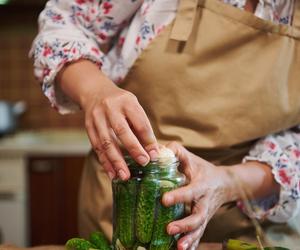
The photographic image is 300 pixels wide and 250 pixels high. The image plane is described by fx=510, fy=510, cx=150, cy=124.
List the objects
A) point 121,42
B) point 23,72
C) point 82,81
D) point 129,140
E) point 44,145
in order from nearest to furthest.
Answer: point 129,140 → point 82,81 → point 121,42 → point 44,145 → point 23,72

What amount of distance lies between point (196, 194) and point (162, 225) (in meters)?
0.06

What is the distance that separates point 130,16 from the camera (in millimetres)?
839

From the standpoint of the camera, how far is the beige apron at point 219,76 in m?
0.77

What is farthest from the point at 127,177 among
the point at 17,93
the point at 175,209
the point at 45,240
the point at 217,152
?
the point at 17,93

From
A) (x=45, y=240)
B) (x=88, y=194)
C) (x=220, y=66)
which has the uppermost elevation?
(x=220, y=66)

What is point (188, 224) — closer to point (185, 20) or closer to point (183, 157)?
point (183, 157)

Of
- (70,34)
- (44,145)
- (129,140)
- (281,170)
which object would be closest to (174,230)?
(129,140)

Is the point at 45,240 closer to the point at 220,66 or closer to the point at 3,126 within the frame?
the point at 3,126

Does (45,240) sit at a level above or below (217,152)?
below

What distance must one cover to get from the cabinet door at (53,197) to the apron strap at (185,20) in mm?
1348

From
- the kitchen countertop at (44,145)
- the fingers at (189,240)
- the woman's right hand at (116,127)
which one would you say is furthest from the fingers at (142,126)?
the kitchen countertop at (44,145)

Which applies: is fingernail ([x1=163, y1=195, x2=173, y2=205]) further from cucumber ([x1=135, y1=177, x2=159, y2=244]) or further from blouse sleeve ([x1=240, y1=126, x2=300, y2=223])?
blouse sleeve ([x1=240, y1=126, x2=300, y2=223])

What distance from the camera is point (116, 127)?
0.61 meters

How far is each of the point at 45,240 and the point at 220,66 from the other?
5.03 feet
